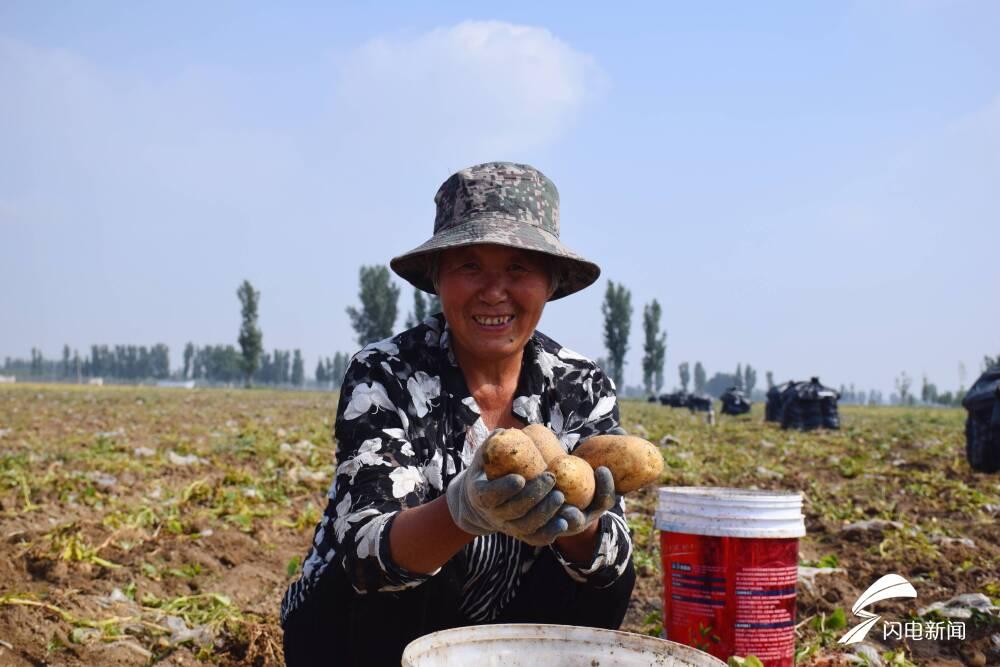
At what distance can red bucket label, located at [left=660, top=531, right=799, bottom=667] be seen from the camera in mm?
2219

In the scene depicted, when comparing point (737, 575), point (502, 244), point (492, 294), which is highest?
point (502, 244)

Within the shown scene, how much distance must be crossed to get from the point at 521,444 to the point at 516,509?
0.13m

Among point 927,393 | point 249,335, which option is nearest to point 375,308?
point 249,335

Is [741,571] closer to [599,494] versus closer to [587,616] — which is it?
[587,616]

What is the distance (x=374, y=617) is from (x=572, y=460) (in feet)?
2.69

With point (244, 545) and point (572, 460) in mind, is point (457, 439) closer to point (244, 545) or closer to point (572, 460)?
point (572, 460)

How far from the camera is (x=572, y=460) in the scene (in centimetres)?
172

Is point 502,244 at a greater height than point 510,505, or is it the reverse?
point 502,244

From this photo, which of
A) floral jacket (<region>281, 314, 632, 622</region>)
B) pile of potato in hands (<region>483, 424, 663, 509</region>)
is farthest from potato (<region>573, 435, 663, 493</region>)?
floral jacket (<region>281, 314, 632, 622</region>)

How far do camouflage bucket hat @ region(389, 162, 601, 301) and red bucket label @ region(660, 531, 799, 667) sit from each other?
90 centimetres

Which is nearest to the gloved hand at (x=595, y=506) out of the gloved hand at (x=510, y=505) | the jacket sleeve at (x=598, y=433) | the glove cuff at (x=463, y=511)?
the gloved hand at (x=510, y=505)

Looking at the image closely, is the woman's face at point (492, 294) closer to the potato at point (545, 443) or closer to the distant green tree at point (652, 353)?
the potato at point (545, 443)

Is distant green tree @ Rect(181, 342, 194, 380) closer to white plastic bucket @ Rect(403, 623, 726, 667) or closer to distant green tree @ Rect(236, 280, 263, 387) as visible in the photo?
distant green tree @ Rect(236, 280, 263, 387)

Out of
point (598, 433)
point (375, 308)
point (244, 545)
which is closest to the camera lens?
point (598, 433)
